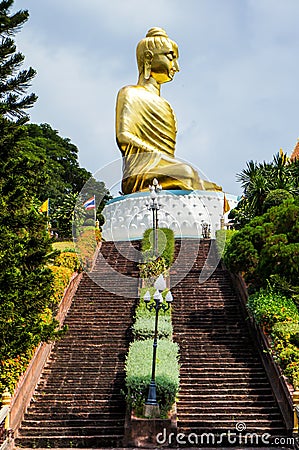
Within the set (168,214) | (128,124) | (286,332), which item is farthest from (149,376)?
(128,124)

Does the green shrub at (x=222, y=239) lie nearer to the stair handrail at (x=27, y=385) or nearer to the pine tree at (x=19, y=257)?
the stair handrail at (x=27, y=385)

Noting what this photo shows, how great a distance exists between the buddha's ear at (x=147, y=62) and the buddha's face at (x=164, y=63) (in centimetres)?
13

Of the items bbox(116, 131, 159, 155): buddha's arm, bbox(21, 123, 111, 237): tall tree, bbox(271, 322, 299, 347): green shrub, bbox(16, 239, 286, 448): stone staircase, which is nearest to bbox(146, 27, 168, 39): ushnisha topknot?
bbox(116, 131, 159, 155): buddha's arm

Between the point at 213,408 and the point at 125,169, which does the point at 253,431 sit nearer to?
the point at 213,408

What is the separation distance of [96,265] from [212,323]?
6.51 meters

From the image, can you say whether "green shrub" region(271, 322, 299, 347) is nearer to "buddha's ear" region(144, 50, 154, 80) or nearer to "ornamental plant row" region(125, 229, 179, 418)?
"ornamental plant row" region(125, 229, 179, 418)

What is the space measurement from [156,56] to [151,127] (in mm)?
3176

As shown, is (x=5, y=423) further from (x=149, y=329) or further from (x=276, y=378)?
(x=276, y=378)

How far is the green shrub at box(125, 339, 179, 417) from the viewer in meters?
10.4

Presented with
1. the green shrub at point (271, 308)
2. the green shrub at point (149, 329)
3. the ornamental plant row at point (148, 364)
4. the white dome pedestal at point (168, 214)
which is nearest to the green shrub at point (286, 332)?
the green shrub at point (271, 308)

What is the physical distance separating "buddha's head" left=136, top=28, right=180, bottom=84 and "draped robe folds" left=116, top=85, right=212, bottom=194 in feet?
3.14

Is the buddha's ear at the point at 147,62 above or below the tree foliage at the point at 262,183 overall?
above

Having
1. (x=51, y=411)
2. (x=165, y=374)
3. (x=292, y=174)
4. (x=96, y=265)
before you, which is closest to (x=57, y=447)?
(x=51, y=411)

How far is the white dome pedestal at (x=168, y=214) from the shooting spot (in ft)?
77.4
